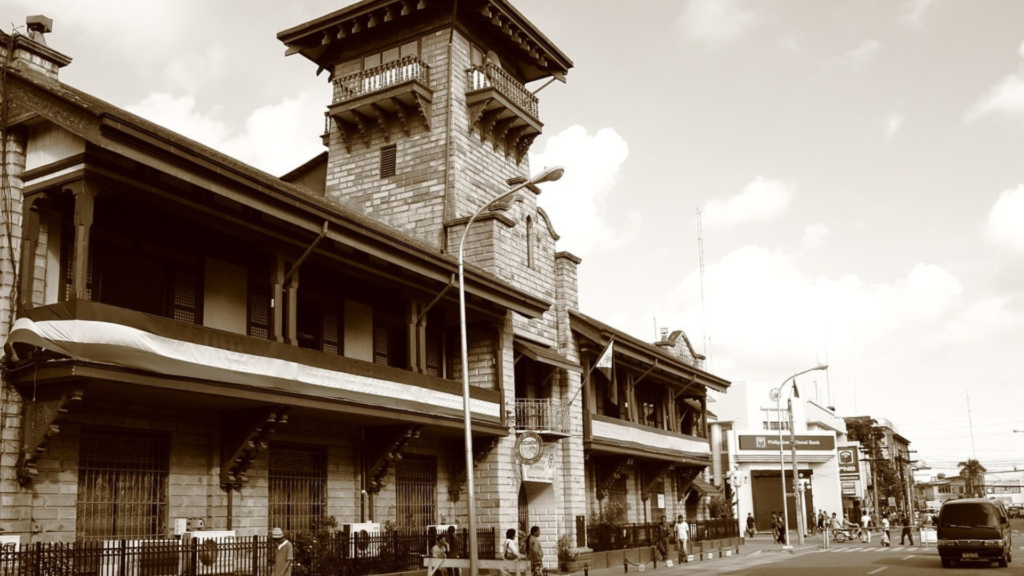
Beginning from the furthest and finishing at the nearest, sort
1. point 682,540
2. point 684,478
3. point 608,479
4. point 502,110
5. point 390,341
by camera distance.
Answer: point 684,478 < point 608,479 < point 682,540 < point 502,110 < point 390,341

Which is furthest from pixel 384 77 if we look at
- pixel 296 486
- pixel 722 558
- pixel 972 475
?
pixel 972 475

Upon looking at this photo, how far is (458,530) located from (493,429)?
320 centimetres

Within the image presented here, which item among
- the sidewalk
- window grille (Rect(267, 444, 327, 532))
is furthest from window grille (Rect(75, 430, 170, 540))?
the sidewalk

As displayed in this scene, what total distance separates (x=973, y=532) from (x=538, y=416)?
43.2 feet

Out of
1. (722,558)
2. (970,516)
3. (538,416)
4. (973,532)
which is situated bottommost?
(722,558)

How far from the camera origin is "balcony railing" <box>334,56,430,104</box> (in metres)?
30.7

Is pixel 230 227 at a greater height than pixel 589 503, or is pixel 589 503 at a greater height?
pixel 230 227

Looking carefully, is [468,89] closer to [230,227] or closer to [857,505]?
[230,227]

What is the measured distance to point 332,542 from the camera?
19.6 metres

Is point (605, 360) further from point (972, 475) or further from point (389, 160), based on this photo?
point (972, 475)

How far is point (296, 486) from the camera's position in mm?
20891

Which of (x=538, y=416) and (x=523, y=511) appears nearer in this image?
(x=538, y=416)

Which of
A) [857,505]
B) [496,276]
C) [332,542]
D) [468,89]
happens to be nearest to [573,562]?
[496,276]

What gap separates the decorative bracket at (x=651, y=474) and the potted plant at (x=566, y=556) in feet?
33.4
